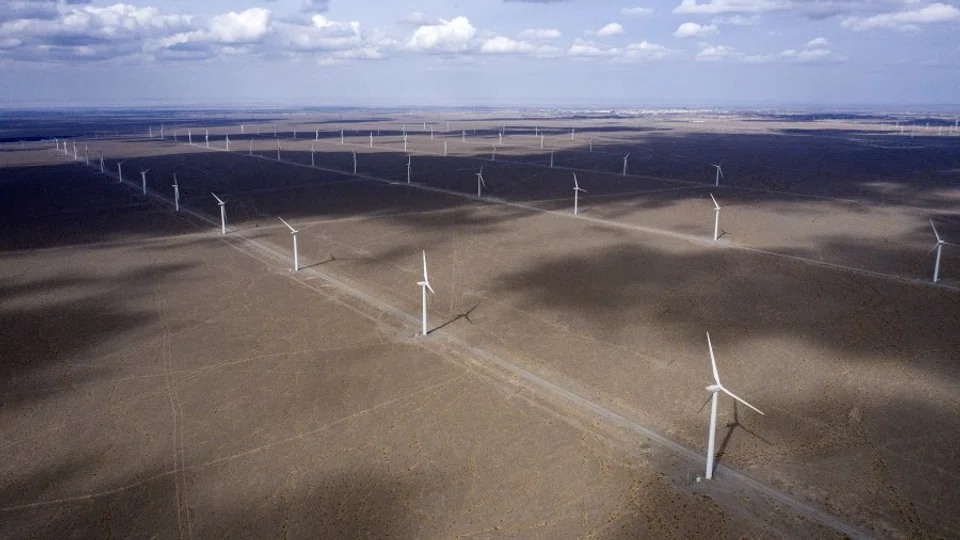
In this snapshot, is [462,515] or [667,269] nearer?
[462,515]

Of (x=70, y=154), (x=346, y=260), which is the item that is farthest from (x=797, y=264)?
(x=70, y=154)

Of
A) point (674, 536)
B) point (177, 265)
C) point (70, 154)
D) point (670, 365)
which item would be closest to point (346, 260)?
point (177, 265)

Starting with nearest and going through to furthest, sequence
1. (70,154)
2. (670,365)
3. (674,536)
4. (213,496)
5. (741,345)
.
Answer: (674,536), (213,496), (670,365), (741,345), (70,154)

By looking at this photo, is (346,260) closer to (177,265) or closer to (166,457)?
(177,265)

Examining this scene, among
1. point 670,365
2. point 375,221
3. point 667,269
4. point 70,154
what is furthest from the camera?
point 70,154

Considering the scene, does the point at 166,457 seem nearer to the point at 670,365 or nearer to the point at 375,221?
the point at 670,365

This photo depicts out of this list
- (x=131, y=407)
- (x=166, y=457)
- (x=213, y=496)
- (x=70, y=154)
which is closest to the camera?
(x=213, y=496)

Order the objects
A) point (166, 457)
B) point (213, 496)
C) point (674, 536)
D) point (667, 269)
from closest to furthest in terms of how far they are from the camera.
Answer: point (674, 536) < point (213, 496) < point (166, 457) < point (667, 269)
